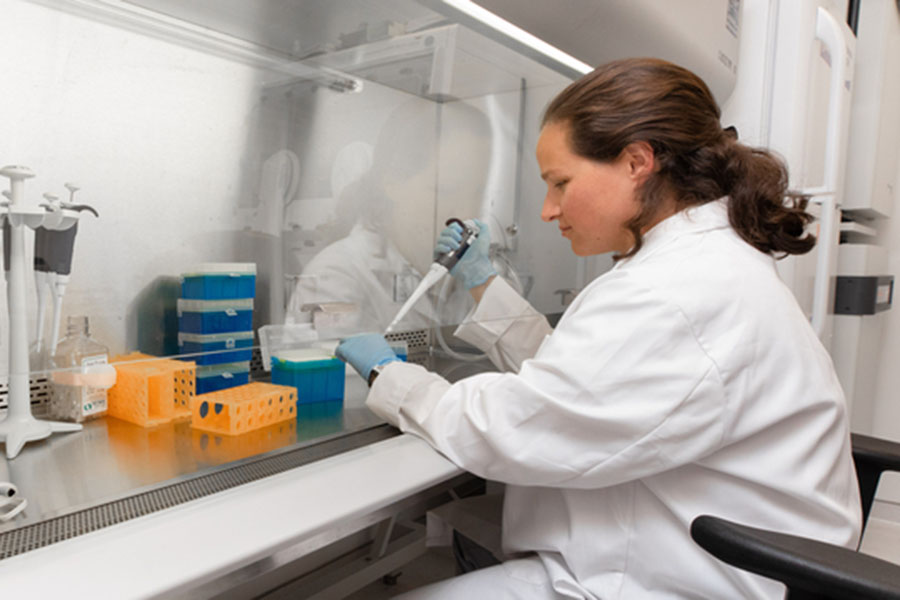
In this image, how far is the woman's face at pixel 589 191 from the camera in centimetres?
105

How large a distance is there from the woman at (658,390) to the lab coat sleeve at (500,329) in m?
A: 0.55

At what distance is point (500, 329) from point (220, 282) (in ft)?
2.52

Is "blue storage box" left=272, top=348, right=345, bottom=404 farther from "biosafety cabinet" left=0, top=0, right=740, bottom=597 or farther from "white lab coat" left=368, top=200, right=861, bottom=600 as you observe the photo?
"white lab coat" left=368, top=200, right=861, bottom=600

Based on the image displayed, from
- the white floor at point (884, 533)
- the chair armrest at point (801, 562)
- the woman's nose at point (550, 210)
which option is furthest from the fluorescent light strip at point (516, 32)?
the white floor at point (884, 533)

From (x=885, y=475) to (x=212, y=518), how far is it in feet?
10.3

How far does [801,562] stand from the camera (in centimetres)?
68

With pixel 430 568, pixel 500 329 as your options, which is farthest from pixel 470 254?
pixel 430 568

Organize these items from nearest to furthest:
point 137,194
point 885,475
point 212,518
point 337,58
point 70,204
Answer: point 212,518 → point 70,204 → point 137,194 → point 337,58 → point 885,475

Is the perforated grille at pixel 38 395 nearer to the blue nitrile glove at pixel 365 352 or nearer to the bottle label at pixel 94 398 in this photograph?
the bottle label at pixel 94 398

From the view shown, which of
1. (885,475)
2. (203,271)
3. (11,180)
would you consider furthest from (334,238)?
(885,475)

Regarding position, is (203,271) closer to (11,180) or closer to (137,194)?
(137,194)

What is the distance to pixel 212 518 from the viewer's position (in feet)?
2.60

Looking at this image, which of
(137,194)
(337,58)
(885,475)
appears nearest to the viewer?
(137,194)

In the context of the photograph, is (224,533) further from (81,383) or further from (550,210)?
(550,210)
